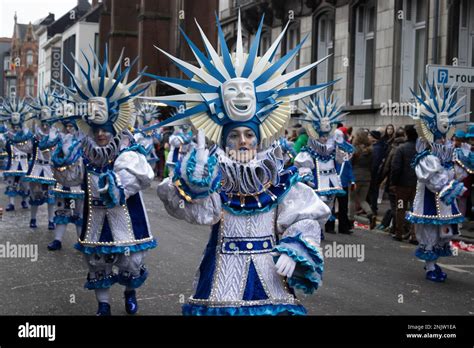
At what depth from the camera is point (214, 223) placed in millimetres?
4703

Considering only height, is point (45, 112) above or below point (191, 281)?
above

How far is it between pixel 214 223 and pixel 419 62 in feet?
56.5

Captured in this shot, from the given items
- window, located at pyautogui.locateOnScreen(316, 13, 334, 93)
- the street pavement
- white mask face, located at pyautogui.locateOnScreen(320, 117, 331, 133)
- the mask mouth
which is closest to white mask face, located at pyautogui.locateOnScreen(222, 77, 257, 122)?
the mask mouth

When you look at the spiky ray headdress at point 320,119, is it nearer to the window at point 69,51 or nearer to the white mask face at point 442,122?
Answer: the white mask face at point 442,122

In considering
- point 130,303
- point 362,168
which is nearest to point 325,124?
point 362,168

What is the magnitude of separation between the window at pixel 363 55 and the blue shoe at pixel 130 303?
16.7m

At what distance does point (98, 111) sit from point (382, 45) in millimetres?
15512

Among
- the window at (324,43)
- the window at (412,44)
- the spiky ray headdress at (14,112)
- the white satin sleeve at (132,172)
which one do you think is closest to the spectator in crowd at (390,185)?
the window at (412,44)

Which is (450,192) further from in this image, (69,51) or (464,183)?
(69,51)

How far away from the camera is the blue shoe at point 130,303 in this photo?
298 inches

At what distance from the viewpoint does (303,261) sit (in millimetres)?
4508

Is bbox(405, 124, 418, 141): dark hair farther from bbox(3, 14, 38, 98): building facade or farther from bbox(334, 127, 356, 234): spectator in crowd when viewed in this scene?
bbox(3, 14, 38, 98): building facade

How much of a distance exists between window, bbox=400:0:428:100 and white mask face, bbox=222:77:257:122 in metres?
16.6

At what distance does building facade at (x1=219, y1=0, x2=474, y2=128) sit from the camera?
62.2 ft
